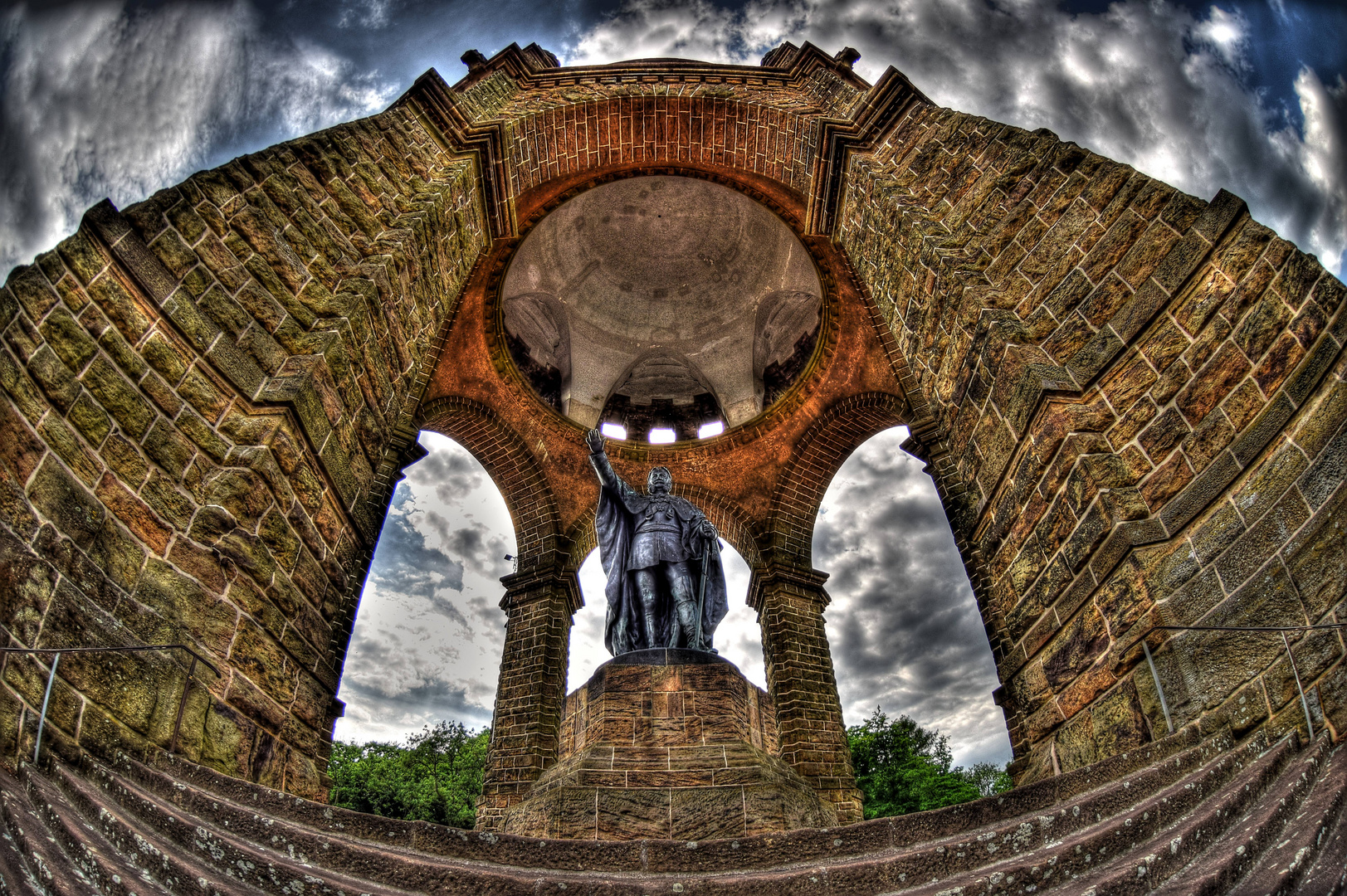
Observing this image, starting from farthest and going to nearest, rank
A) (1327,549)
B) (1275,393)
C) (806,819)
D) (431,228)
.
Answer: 1. (431,228)
2. (806,819)
3. (1275,393)
4. (1327,549)

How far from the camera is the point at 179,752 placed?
2.81m

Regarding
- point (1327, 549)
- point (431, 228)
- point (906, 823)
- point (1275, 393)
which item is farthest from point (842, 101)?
point (906, 823)

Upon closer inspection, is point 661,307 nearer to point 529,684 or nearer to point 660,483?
point 529,684

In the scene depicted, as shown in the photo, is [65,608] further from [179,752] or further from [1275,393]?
[1275,393]

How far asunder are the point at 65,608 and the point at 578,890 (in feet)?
6.58

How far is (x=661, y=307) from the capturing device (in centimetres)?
1427

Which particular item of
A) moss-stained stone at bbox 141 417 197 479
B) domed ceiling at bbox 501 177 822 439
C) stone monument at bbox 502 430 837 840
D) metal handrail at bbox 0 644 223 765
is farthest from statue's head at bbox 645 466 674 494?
domed ceiling at bbox 501 177 822 439

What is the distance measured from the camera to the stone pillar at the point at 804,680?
949 cm

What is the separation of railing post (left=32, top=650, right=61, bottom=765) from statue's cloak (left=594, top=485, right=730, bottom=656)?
4.37 meters

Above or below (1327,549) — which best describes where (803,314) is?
above

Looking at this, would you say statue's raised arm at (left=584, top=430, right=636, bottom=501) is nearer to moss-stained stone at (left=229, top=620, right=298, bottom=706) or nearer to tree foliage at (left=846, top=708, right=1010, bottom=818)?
moss-stained stone at (left=229, top=620, right=298, bottom=706)

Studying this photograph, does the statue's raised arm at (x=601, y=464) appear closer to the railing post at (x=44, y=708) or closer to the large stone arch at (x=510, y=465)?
the railing post at (x=44, y=708)

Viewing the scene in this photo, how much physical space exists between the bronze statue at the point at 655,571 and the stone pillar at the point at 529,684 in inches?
113

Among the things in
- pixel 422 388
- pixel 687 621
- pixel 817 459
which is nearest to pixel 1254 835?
pixel 687 621
